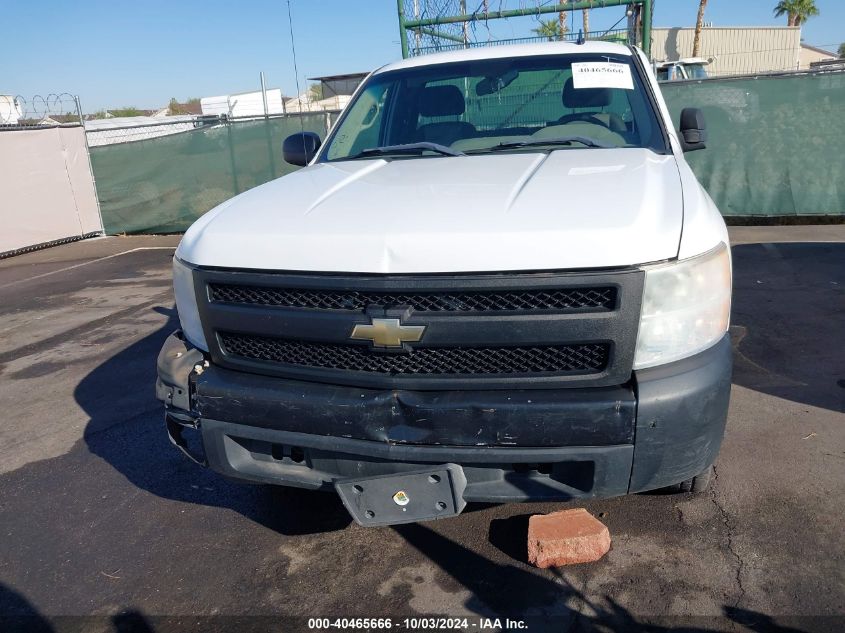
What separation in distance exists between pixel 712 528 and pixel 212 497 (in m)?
2.36

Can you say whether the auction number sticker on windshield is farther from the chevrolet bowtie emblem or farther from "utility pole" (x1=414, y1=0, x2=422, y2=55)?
"utility pole" (x1=414, y1=0, x2=422, y2=55)

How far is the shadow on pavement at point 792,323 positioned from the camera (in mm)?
4508

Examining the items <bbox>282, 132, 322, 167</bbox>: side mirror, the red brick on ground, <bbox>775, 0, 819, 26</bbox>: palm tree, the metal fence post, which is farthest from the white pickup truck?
<bbox>775, 0, 819, 26</bbox>: palm tree

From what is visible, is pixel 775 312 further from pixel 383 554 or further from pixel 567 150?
pixel 383 554

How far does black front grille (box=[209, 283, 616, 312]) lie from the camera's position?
91.2 inches

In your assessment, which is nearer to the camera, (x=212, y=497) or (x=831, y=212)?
(x=212, y=497)

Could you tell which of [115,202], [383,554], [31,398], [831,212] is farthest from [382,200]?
[115,202]

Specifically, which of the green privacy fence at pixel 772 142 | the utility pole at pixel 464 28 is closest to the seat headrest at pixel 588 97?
the utility pole at pixel 464 28

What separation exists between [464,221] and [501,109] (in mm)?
1883

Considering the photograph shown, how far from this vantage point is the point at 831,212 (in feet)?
33.1

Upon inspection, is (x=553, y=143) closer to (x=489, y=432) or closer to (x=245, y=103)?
(x=489, y=432)

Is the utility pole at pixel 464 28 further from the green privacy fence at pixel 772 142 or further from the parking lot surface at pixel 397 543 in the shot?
the parking lot surface at pixel 397 543

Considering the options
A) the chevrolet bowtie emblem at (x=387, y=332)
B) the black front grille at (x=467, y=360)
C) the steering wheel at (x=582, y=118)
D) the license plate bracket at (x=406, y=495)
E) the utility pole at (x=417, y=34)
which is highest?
the utility pole at (x=417, y=34)

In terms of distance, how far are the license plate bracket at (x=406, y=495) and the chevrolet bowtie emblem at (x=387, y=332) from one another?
0.46 metres
